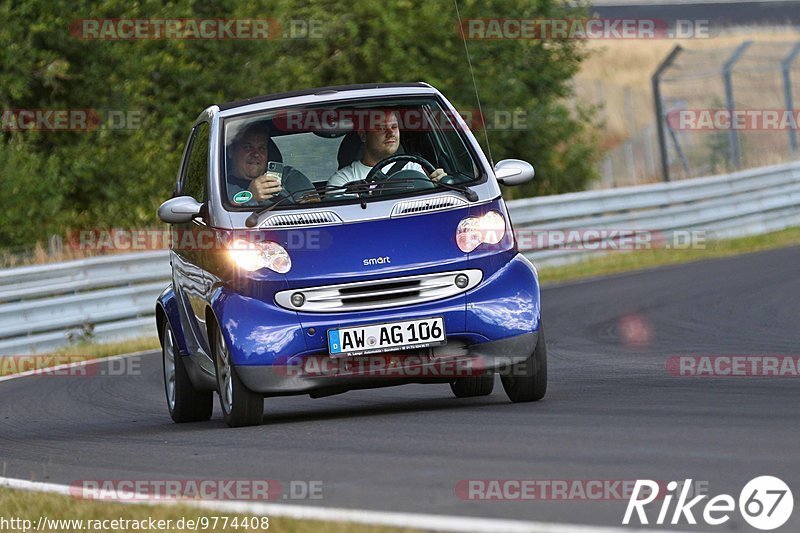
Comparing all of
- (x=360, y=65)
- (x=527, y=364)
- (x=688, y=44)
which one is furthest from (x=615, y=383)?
(x=688, y=44)

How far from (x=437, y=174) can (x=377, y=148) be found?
0.39m

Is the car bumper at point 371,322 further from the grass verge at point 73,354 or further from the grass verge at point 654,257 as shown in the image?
the grass verge at point 654,257

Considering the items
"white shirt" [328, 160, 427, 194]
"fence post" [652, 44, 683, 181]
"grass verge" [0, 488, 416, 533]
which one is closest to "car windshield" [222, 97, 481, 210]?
"white shirt" [328, 160, 427, 194]

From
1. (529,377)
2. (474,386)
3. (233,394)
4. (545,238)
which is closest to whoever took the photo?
(233,394)

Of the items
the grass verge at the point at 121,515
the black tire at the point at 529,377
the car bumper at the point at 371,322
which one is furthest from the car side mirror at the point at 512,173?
the grass verge at the point at 121,515

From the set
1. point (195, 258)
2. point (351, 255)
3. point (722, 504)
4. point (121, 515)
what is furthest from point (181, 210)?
point (722, 504)

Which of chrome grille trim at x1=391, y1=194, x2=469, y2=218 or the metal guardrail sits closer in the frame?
chrome grille trim at x1=391, y1=194, x2=469, y2=218

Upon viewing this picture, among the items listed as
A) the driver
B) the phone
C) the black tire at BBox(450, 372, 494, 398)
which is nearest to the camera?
the phone

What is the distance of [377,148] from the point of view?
30.9 feet

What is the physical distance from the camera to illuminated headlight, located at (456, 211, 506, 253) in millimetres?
8648

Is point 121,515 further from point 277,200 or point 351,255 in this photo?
point 277,200

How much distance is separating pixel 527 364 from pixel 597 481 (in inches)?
113

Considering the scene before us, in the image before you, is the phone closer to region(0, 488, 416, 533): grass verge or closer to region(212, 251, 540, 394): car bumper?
region(212, 251, 540, 394): car bumper

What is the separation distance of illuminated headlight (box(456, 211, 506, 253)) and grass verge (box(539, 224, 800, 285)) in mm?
11570
